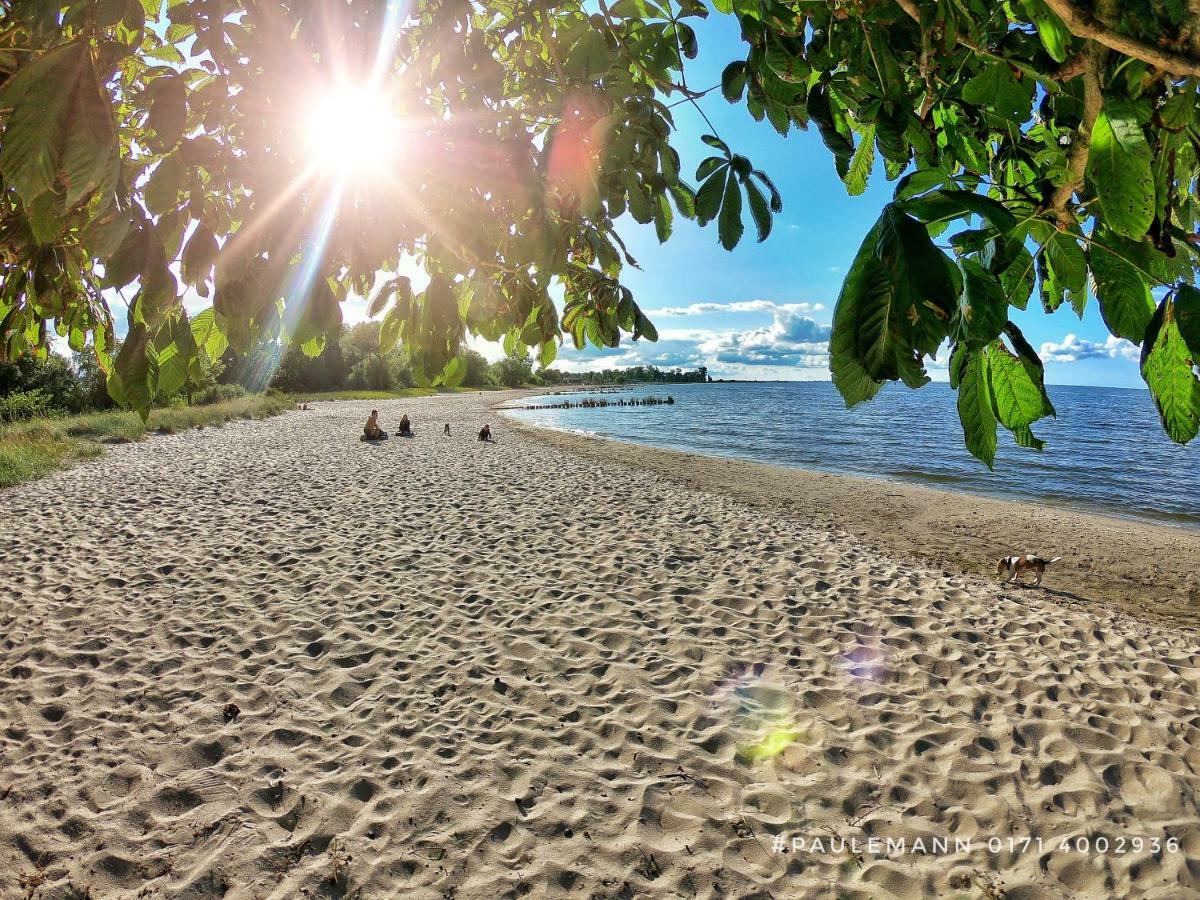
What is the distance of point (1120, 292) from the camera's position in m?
0.67

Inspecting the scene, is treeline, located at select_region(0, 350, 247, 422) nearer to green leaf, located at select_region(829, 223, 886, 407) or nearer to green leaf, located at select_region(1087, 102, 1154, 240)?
green leaf, located at select_region(829, 223, 886, 407)

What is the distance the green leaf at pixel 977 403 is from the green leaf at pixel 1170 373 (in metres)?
0.15

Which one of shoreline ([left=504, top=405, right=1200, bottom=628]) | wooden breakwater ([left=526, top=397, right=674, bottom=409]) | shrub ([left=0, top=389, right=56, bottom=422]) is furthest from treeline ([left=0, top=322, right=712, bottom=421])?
wooden breakwater ([left=526, top=397, right=674, bottom=409])

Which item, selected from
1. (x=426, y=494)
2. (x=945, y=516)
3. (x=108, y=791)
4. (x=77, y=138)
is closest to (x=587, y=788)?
(x=108, y=791)

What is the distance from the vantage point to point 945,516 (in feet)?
42.7

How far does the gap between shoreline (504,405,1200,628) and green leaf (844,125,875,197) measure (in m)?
8.79

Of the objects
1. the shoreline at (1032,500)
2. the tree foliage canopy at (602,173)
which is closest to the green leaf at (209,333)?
the tree foliage canopy at (602,173)

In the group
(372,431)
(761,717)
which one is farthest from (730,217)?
(372,431)

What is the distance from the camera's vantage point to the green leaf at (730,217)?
1.48 metres

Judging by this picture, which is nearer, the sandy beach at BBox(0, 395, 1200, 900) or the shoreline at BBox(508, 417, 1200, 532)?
the sandy beach at BBox(0, 395, 1200, 900)

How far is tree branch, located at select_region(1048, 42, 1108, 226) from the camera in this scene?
63cm

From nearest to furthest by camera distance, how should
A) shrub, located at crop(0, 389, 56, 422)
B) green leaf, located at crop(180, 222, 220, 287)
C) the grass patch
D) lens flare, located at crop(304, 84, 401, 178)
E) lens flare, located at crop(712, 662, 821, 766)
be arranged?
green leaf, located at crop(180, 222, 220, 287) → lens flare, located at crop(304, 84, 401, 178) → lens flare, located at crop(712, 662, 821, 766) → the grass patch → shrub, located at crop(0, 389, 56, 422)

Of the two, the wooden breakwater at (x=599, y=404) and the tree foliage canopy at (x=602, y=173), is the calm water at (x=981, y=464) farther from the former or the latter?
the wooden breakwater at (x=599, y=404)

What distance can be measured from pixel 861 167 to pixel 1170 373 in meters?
0.75
